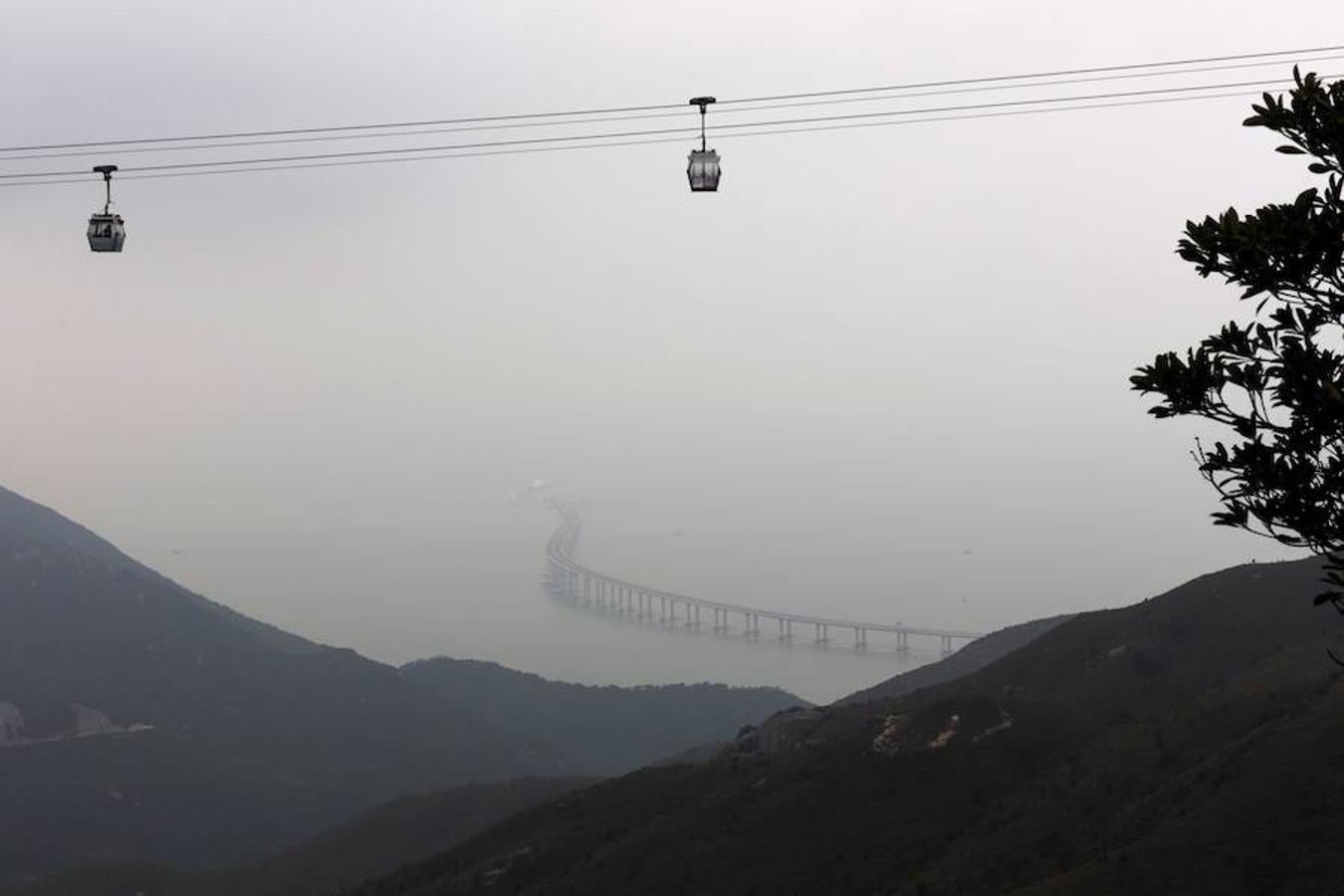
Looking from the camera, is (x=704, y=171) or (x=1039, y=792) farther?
(x=1039, y=792)

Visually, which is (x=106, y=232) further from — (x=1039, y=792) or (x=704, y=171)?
(x=1039, y=792)

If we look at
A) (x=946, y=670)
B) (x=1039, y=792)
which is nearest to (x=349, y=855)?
(x=946, y=670)

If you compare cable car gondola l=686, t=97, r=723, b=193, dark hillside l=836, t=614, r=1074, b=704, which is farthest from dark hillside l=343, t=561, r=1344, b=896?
dark hillside l=836, t=614, r=1074, b=704

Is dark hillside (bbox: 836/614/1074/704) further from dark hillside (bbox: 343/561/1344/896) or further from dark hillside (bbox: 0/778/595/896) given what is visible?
dark hillside (bbox: 343/561/1344/896)

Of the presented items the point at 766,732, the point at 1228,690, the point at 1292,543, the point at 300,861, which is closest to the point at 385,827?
the point at 300,861

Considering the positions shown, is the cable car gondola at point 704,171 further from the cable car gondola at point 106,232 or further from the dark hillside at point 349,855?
the dark hillside at point 349,855

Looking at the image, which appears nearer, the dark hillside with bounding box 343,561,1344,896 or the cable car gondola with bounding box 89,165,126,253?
the cable car gondola with bounding box 89,165,126,253

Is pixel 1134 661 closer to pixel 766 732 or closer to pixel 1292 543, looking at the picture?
pixel 766 732

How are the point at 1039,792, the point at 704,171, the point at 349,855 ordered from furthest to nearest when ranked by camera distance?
1. the point at 349,855
2. the point at 1039,792
3. the point at 704,171

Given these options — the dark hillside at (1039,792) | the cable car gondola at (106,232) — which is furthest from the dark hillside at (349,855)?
the cable car gondola at (106,232)
